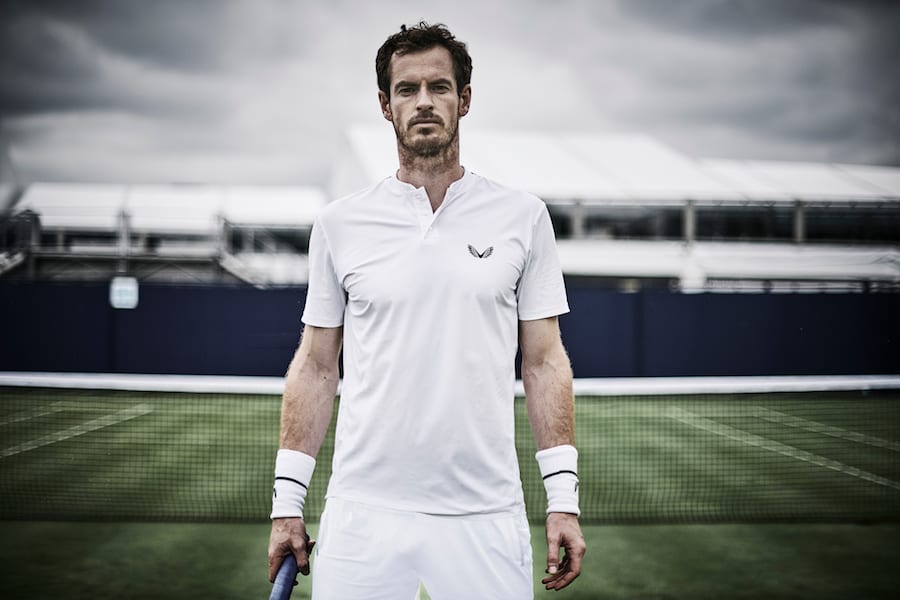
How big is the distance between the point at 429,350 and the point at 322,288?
0.38m

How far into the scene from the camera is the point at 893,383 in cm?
965

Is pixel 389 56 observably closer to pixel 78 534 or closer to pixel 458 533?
pixel 458 533

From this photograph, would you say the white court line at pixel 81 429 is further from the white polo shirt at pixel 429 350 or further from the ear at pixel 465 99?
the ear at pixel 465 99

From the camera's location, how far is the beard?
2021 millimetres

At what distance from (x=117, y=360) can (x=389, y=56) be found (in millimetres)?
12820

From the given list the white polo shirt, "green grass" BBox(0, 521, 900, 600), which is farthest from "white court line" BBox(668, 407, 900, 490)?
the white polo shirt

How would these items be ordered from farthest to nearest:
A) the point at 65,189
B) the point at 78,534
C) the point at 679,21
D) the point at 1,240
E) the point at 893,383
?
the point at 679,21, the point at 65,189, the point at 1,240, the point at 893,383, the point at 78,534

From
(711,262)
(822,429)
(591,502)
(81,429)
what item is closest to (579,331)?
(822,429)

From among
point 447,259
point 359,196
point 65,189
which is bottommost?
point 447,259

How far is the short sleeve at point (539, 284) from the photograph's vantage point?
6.84 feet

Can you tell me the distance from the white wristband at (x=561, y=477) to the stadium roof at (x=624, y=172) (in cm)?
1562

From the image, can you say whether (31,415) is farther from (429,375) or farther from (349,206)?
(429,375)

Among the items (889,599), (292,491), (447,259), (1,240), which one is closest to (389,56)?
(447,259)

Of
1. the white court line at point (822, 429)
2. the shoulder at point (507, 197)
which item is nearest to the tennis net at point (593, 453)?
the white court line at point (822, 429)
